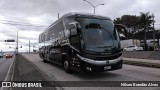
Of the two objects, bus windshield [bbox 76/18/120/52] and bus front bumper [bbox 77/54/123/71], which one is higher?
bus windshield [bbox 76/18/120/52]

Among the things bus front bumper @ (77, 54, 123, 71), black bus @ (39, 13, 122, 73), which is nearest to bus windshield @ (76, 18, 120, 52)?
black bus @ (39, 13, 122, 73)

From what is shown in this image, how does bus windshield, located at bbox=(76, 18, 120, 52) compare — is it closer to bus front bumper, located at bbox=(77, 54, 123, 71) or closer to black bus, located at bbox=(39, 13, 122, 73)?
black bus, located at bbox=(39, 13, 122, 73)

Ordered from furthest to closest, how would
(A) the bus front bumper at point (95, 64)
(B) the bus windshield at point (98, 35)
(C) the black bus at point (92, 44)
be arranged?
(B) the bus windshield at point (98, 35)
(C) the black bus at point (92, 44)
(A) the bus front bumper at point (95, 64)

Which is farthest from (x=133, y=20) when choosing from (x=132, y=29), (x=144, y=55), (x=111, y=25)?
(x=111, y=25)

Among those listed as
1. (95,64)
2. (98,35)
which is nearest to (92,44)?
(98,35)

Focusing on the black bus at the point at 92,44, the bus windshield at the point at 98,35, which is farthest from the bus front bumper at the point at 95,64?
the bus windshield at the point at 98,35

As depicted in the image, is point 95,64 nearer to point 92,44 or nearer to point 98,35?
point 92,44

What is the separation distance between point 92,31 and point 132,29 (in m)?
75.2

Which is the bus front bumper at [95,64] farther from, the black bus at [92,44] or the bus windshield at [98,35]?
the bus windshield at [98,35]

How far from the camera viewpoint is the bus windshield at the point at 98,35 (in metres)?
11.9

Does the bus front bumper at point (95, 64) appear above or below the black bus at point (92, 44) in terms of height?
below

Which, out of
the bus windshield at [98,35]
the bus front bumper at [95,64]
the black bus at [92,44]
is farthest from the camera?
the bus windshield at [98,35]

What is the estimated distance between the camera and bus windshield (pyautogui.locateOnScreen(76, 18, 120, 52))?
11.9 m

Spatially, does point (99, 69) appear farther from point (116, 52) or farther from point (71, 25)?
point (71, 25)
